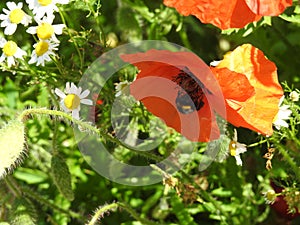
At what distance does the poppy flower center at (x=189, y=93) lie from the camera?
72.7 inches

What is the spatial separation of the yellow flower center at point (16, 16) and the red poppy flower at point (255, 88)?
1.79 feet

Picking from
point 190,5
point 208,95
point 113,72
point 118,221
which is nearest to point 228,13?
point 190,5

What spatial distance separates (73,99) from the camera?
1823mm

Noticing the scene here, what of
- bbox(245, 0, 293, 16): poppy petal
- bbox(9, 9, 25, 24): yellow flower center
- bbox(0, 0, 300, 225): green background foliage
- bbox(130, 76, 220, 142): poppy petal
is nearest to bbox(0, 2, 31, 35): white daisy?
bbox(9, 9, 25, 24): yellow flower center

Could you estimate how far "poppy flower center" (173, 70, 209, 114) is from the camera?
1.85 metres

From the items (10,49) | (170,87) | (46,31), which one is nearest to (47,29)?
(46,31)

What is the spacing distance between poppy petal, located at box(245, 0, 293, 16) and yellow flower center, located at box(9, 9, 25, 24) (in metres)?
0.61

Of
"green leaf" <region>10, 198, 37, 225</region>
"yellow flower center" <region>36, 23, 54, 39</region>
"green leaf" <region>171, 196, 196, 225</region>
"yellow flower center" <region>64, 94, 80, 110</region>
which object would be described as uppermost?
"yellow flower center" <region>36, 23, 54, 39</region>

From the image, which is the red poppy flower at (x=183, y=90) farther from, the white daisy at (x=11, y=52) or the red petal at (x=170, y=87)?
the white daisy at (x=11, y=52)

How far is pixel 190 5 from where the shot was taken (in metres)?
1.76

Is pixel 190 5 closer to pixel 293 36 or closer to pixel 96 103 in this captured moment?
pixel 96 103

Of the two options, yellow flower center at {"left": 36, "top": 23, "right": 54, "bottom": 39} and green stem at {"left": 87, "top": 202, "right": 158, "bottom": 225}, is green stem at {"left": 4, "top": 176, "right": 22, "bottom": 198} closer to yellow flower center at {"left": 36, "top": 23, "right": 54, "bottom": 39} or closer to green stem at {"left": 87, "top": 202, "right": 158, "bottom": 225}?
green stem at {"left": 87, "top": 202, "right": 158, "bottom": 225}

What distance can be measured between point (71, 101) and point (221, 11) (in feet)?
1.46

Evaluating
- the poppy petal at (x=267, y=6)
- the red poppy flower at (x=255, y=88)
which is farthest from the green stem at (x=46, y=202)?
the poppy petal at (x=267, y=6)
